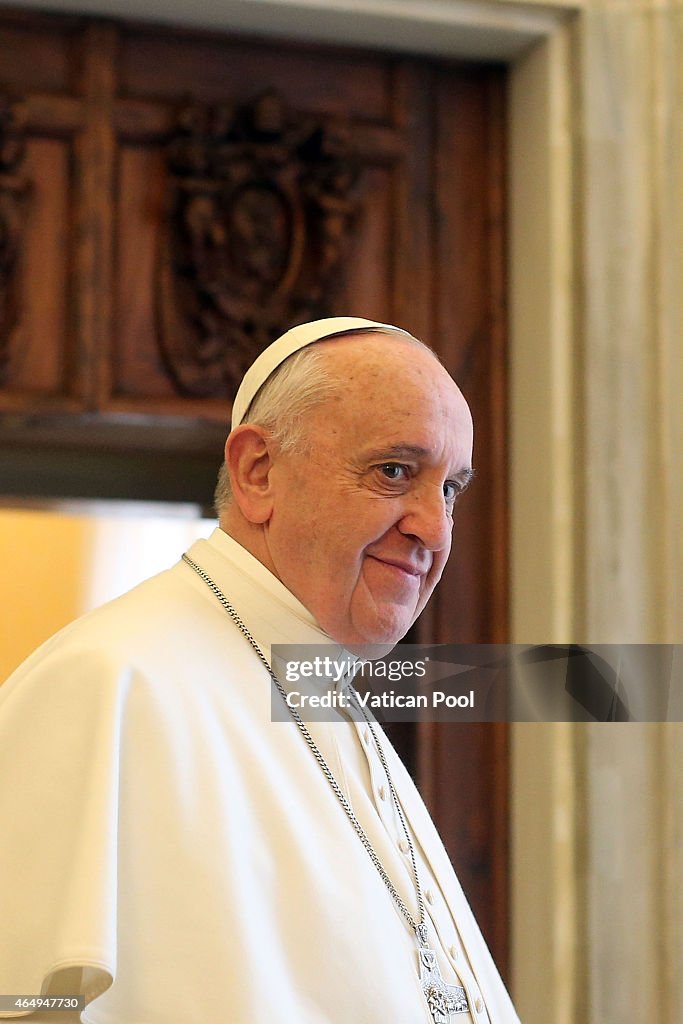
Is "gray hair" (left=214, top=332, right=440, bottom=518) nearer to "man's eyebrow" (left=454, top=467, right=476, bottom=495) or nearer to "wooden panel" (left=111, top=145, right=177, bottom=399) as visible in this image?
"man's eyebrow" (left=454, top=467, right=476, bottom=495)

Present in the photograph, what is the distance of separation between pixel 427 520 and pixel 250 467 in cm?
28

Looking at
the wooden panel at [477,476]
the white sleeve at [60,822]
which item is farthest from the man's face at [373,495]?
the wooden panel at [477,476]

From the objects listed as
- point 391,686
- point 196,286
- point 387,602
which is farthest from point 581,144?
point 387,602

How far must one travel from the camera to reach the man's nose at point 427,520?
1771 millimetres

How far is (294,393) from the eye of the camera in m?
1.86

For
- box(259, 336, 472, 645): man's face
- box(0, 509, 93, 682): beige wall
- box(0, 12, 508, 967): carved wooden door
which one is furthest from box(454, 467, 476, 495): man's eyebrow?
box(0, 509, 93, 682): beige wall

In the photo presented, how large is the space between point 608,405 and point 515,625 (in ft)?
1.99

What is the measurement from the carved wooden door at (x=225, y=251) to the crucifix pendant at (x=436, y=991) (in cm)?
170

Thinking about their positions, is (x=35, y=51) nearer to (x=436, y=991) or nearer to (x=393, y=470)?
(x=393, y=470)

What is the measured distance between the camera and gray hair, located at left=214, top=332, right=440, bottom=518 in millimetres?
1839

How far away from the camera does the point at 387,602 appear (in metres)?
1.79

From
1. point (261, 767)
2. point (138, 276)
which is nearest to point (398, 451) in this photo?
point (261, 767)

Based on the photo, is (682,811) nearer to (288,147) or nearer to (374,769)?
(374,769)

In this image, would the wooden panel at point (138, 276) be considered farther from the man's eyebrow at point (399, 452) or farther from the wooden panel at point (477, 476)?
the man's eyebrow at point (399, 452)
